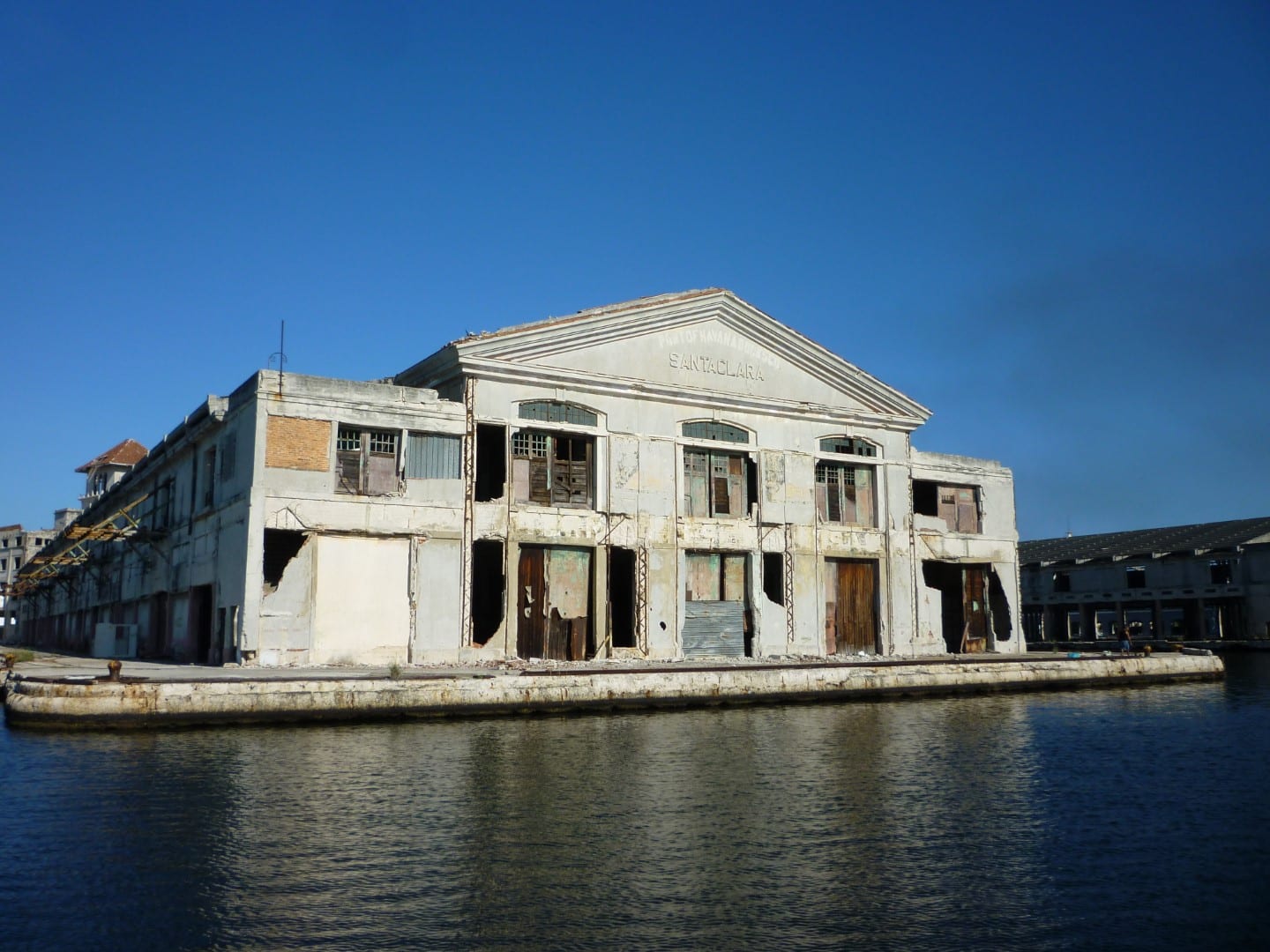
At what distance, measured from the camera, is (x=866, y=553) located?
36.4m

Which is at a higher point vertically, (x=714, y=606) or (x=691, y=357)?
(x=691, y=357)

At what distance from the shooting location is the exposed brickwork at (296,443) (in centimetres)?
2675

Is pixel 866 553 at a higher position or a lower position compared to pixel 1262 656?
higher

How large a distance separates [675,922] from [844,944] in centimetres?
127

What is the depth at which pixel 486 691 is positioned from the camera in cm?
2277

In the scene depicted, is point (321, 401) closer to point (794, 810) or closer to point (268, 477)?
point (268, 477)

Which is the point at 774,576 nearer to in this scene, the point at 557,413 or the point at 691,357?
the point at 691,357

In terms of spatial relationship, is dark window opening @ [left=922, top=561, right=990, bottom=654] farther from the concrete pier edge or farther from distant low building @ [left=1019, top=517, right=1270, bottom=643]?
distant low building @ [left=1019, top=517, right=1270, bottom=643]

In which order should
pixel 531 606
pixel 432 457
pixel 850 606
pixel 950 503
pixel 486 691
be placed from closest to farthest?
pixel 486 691, pixel 432 457, pixel 531 606, pixel 850 606, pixel 950 503

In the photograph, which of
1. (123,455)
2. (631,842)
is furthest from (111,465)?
(631,842)

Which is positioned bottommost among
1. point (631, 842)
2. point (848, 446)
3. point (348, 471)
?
point (631, 842)

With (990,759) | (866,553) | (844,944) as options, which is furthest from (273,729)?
(866,553)

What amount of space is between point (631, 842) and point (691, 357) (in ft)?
80.0

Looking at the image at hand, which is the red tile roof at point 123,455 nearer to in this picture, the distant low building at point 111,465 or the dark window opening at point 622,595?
the distant low building at point 111,465
